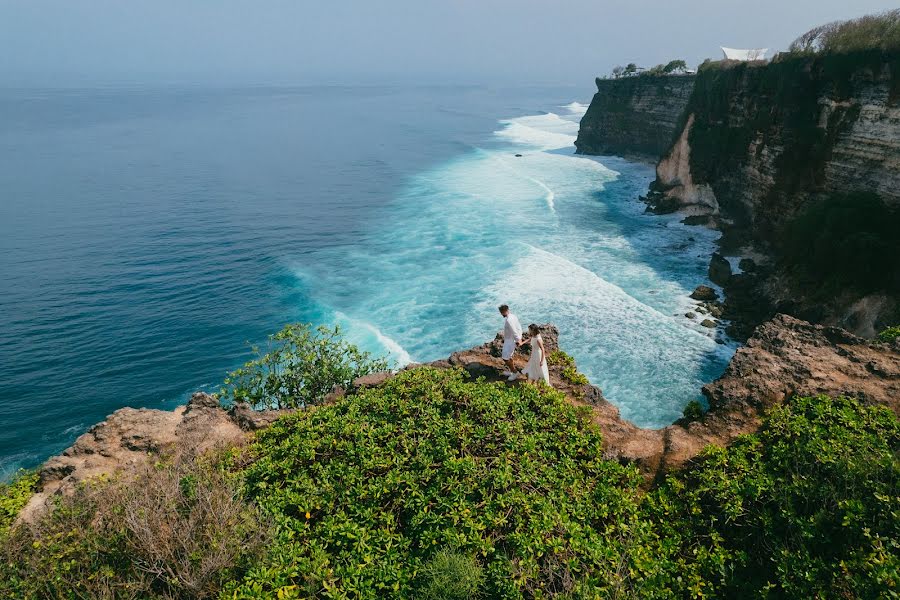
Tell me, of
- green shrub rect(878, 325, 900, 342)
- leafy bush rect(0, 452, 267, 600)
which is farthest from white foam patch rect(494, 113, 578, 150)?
leafy bush rect(0, 452, 267, 600)

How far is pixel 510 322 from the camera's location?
13.9 metres

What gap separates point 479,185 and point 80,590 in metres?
61.0

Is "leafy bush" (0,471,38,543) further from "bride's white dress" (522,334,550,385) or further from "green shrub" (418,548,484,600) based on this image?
"bride's white dress" (522,334,550,385)

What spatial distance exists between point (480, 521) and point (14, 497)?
454 inches

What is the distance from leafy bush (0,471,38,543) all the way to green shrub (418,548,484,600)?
916 centimetres

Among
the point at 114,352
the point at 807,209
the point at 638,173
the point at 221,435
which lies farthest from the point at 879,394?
the point at 638,173

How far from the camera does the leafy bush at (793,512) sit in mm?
7613

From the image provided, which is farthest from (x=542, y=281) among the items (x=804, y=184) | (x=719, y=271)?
(x=804, y=184)

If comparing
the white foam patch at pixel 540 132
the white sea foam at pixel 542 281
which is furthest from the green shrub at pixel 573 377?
the white foam patch at pixel 540 132

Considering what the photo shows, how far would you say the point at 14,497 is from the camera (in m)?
11.6

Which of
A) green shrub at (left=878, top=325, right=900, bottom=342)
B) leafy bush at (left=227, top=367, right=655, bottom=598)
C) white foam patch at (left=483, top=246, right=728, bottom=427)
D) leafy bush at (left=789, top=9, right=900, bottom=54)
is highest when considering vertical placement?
leafy bush at (left=789, top=9, right=900, bottom=54)

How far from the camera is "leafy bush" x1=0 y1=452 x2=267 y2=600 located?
7.63 meters

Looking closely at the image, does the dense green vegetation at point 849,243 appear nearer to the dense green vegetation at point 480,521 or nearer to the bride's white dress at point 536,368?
the dense green vegetation at point 480,521

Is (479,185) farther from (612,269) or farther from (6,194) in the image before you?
(6,194)
